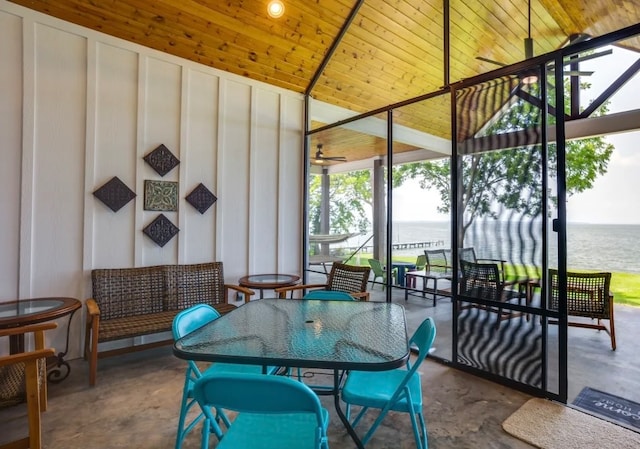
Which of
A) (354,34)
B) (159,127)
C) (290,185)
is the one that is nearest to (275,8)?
(354,34)

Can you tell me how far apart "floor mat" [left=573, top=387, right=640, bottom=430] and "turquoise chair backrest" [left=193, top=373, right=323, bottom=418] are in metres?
2.51

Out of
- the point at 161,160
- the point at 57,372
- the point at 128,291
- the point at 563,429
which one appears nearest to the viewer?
the point at 563,429

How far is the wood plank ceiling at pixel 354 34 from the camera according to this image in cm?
342

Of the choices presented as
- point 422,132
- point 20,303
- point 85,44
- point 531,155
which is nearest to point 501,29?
point 422,132

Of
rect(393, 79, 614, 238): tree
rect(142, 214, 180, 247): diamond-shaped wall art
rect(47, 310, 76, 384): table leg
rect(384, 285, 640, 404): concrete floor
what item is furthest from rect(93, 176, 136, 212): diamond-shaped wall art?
rect(384, 285, 640, 404): concrete floor

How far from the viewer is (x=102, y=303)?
3227 mm

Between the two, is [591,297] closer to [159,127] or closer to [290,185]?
[290,185]

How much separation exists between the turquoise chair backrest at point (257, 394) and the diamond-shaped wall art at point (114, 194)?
291 cm

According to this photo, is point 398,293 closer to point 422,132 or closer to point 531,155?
point 422,132

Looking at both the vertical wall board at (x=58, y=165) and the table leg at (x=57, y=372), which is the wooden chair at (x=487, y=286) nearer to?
the table leg at (x=57, y=372)

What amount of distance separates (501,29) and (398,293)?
457 centimetres

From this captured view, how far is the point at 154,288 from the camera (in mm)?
3564

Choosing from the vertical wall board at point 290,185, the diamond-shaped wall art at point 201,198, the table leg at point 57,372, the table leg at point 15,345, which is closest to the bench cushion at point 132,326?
the table leg at point 57,372

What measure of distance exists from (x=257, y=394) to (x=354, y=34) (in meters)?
4.42
